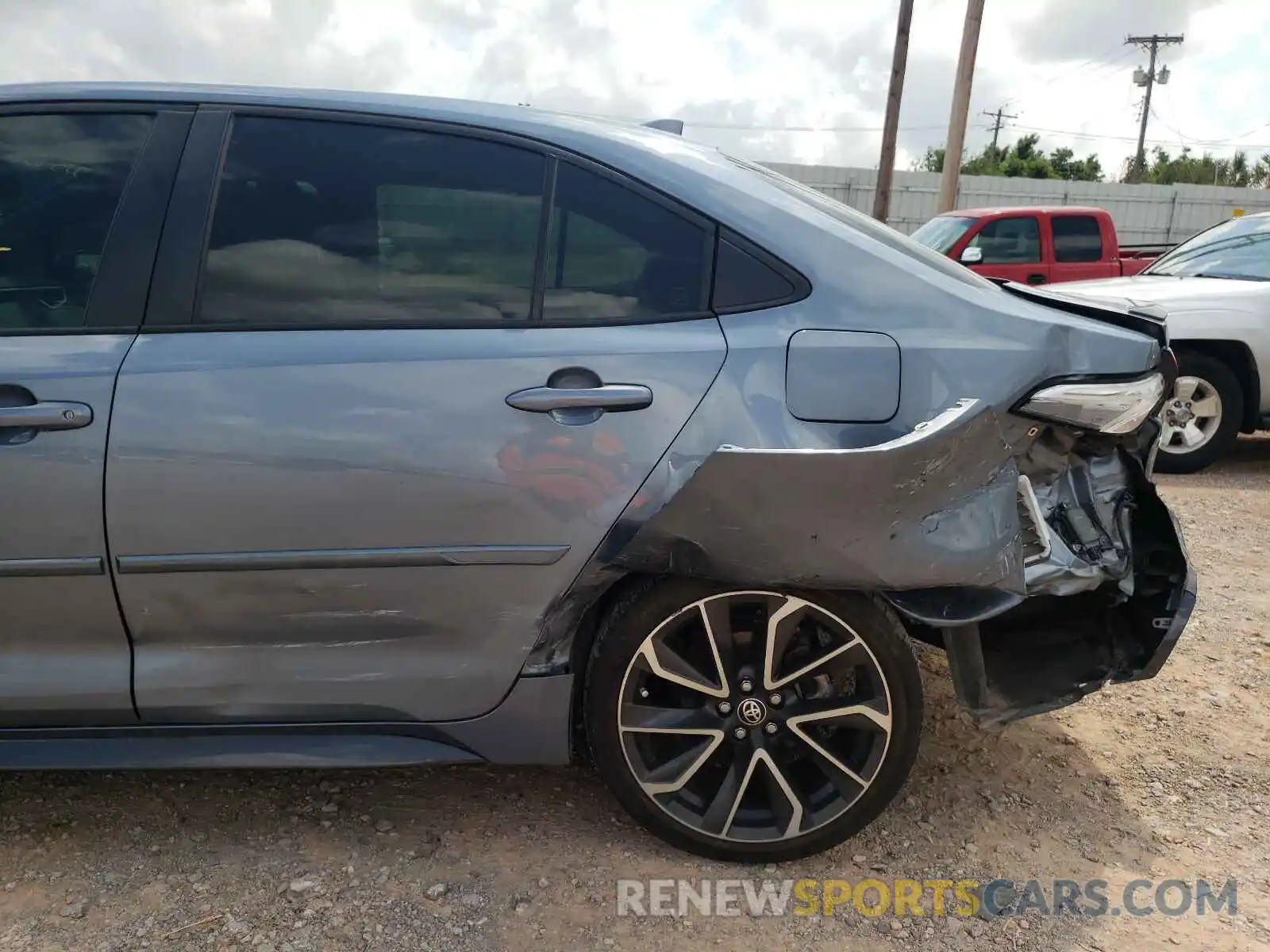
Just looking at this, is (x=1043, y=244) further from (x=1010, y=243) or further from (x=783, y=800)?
(x=783, y=800)

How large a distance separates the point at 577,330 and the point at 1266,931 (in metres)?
2.05

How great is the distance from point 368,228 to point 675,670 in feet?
4.05

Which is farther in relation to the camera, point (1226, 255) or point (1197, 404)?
point (1226, 255)

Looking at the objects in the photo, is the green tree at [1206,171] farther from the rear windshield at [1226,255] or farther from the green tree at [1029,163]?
the rear windshield at [1226,255]

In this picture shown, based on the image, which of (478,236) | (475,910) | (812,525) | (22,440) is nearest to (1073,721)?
(812,525)

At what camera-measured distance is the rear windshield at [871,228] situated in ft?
7.55

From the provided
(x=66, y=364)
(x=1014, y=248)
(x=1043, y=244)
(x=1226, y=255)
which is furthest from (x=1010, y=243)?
(x=66, y=364)

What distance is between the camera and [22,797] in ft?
8.39

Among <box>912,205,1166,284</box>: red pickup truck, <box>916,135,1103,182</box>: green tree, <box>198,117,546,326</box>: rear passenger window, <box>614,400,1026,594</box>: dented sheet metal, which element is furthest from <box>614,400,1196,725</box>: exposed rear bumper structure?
Result: <box>916,135,1103,182</box>: green tree

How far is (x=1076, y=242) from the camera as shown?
33.1 feet

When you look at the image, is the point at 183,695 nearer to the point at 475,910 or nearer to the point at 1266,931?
the point at 475,910

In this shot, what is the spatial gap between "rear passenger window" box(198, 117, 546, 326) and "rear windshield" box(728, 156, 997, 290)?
0.63 m

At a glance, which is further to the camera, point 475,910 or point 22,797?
point 22,797

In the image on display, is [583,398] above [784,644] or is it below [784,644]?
above
